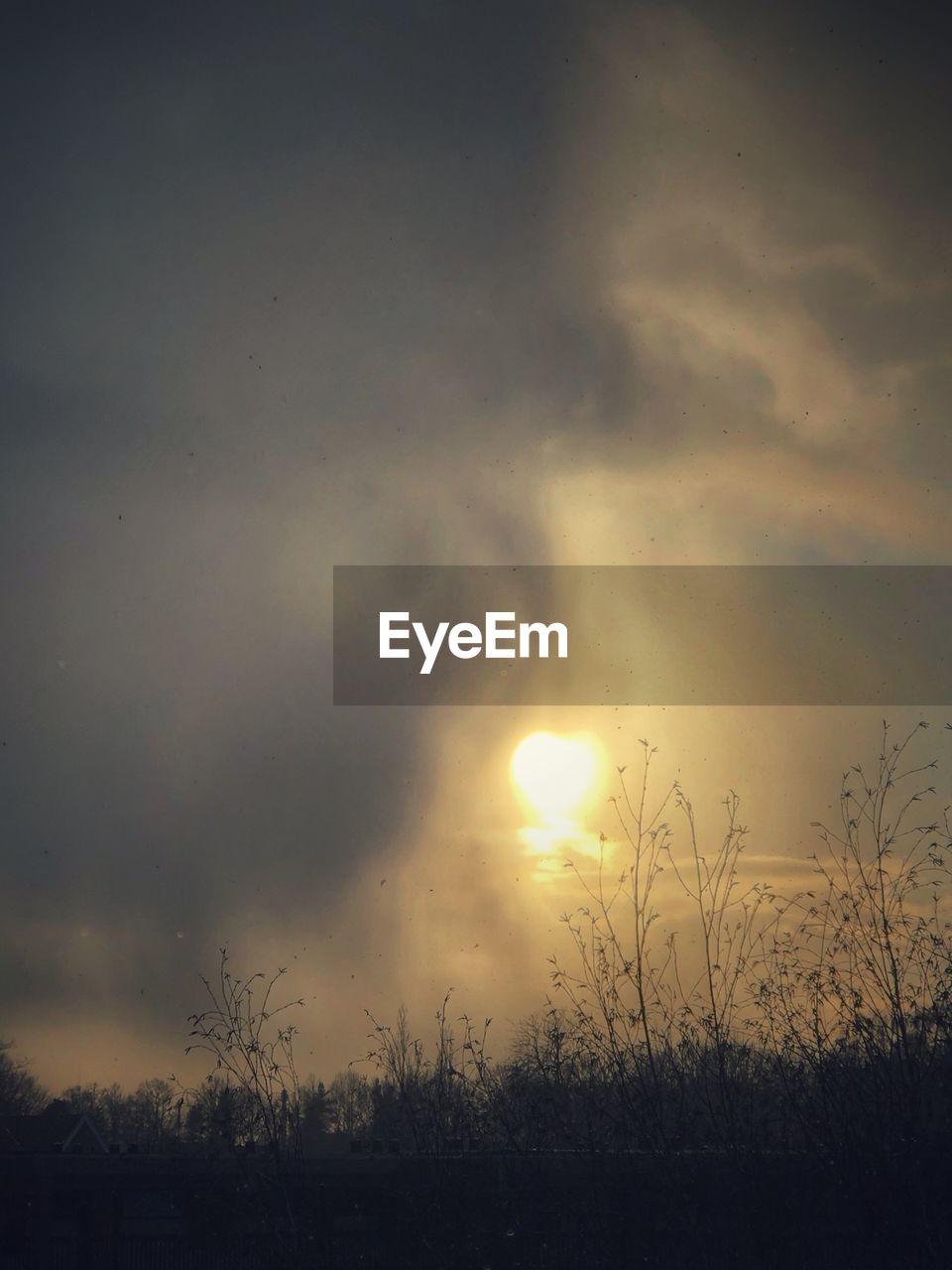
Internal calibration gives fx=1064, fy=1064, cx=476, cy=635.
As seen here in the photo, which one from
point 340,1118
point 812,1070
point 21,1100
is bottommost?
point 21,1100

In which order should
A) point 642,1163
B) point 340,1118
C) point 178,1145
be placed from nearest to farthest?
point 642,1163 < point 178,1145 < point 340,1118

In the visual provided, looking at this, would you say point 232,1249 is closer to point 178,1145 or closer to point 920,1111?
point 178,1145

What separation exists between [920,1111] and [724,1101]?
101cm

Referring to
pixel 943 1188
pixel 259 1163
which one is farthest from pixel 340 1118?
pixel 943 1188

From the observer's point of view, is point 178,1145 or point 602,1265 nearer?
point 602,1265

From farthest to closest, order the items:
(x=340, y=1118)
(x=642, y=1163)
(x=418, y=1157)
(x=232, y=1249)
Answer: (x=340, y=1118), (x=232, y=1249), (x=418, y=1157), (x=642, y=1163)

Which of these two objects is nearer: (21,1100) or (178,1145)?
(178,1145)

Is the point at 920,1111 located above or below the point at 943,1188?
above

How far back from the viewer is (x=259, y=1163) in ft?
21.3

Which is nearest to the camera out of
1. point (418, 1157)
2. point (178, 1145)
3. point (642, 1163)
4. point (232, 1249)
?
point (642, 1163)

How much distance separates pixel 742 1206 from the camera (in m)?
5.83

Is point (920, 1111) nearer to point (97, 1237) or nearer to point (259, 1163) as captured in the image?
point (259, 1163)

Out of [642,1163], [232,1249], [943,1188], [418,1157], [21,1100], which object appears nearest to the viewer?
[943,1188]

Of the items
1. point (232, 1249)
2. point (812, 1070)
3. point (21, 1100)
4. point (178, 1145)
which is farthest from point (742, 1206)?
point (21, 1100)
